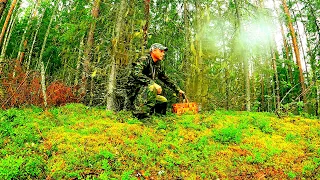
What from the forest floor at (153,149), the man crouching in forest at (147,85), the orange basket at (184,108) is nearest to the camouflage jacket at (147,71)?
the man crouching in forest at (147,85)

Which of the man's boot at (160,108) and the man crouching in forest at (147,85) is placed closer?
the man crouching in forest at (147,85)

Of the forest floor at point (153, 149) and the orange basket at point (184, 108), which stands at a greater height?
the orange basket at point (184, 108)

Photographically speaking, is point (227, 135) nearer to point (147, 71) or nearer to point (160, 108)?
point (160, 108)

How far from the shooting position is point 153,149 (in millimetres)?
4156

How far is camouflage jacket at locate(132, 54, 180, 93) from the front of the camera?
608 centimetres

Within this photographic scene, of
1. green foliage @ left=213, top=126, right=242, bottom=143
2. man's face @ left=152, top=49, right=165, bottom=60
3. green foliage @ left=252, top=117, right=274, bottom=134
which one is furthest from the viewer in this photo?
man's face @ left=152, top=49, right=165, bottom=60

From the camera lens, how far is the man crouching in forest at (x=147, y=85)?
19.7 ft

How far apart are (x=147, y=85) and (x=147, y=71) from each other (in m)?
0.54

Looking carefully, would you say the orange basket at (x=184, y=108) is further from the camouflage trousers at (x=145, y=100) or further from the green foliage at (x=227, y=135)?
the green foliage at (x=227, y=135)

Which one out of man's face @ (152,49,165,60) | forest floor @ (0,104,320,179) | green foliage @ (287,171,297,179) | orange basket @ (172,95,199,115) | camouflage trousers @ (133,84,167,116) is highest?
man's face @ (152,49,165,60)

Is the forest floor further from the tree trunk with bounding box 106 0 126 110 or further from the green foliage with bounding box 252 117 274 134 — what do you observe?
the tree trunk with bounding box 106 0 126 110

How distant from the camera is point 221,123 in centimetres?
573

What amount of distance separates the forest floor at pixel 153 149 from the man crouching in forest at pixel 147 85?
0.42 m

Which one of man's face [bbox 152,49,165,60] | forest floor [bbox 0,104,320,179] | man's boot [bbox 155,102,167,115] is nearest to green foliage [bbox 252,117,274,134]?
forest floor [bbox 0,104,320,179]
